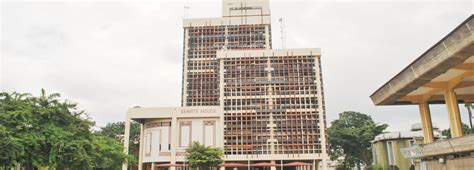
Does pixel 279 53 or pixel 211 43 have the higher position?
pixel 211 43

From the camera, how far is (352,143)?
55438mm

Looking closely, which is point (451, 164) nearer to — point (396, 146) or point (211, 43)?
point (396, 146)

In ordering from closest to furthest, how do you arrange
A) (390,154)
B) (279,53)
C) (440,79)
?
1. (440,79)
2. (390,154)
3. (279,53)

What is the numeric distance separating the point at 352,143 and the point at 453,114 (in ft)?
120

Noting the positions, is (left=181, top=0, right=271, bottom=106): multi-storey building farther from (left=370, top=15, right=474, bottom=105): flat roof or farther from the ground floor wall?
the ground floor wall

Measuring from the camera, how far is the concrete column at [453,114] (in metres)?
19.5

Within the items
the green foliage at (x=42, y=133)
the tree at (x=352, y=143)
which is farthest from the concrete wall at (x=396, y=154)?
the green foliage at (x=42, y=133)

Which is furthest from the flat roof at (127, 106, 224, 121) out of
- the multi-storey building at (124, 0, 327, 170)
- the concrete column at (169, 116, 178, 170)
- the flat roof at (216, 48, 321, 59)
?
the flat roof at (216, 48, 321, 59)

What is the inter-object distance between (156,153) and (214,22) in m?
25.4

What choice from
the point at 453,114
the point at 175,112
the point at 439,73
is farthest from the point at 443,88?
the point at 175,112

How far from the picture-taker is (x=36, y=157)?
72.0ft

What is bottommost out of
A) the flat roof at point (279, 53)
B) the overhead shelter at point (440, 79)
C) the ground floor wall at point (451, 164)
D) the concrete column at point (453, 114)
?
the ground floor wall at point (451, 164)

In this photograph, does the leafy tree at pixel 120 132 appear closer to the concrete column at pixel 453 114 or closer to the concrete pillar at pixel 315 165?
the concrete pillar at pixel 315 165

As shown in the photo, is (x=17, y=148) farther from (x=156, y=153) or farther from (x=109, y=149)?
(x=156, y=153)
